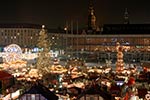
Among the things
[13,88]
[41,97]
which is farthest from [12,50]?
[41,97]

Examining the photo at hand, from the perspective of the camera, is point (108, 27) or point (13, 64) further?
point (108, 27)

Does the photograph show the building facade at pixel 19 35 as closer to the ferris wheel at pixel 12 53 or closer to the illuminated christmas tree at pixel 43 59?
the illuminated christmas tree at pixel 43 59

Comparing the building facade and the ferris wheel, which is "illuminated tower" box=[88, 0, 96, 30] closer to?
the building facade

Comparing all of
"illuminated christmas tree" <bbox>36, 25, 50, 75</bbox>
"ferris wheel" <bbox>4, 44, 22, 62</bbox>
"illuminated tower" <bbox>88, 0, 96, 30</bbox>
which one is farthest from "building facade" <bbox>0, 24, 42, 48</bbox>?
"ferris wheel" <bbox>4, 44, 22, 62</bbox>

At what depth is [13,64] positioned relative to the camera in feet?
78.7

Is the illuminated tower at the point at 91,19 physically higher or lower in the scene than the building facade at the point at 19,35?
higher

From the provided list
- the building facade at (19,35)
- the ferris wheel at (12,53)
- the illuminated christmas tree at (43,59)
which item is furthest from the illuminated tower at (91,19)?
the ferris wheel at (12,53)

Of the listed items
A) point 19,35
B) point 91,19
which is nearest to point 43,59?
point 19,35

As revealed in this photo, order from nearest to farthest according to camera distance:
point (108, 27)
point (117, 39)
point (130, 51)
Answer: point (130, 51)
point (117, 39)
point (108, 27)

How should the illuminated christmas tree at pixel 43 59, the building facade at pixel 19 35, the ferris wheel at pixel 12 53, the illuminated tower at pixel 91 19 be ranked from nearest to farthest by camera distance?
the ferris wheel at pixel 12 53, the illuminated christmas tree at pixel 43 59, the building facade at pixel 19 35, the illuminated tower at pixel 91 19

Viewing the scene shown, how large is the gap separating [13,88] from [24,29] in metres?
47.2

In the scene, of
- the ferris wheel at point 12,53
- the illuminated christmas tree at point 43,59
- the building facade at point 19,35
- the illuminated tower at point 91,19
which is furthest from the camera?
the illuminated tower at point 91,19

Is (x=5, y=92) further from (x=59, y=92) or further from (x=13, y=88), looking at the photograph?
(x=59, y=92)

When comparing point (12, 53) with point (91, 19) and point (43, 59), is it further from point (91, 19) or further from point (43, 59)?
point (91, 19)
